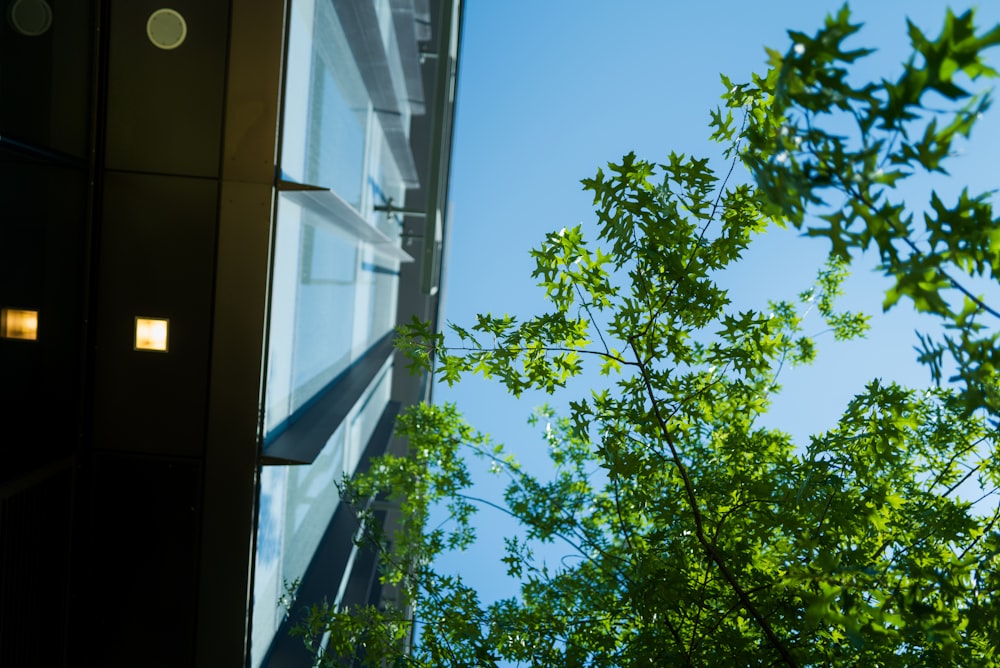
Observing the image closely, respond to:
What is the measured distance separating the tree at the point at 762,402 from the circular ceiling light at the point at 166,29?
2028 millimetres

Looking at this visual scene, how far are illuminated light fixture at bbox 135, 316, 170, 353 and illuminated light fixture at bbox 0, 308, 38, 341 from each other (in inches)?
19.9

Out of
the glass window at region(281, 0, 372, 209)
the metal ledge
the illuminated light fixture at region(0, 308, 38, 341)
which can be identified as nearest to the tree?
the metal ledge

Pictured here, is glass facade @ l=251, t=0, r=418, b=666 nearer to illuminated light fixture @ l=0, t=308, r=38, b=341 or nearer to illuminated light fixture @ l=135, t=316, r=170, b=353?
illuminated light fixture @ l=135, t=316, r=170, b=353

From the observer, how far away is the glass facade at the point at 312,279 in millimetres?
4340

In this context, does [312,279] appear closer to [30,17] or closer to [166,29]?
[166,29]

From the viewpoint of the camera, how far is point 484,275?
13258 millimetres

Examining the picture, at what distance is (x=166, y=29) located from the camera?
3.88m

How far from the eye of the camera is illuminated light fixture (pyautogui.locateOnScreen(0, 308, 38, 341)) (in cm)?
382

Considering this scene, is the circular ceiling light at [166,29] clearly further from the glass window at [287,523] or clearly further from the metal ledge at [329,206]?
the glass window at [287,523]

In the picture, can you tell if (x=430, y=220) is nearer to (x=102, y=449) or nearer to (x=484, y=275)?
(x=102, y=449)

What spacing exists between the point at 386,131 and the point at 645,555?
609 centimetres

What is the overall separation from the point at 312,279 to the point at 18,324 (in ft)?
6.38

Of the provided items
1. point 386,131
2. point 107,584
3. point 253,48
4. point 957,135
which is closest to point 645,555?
point 957,135

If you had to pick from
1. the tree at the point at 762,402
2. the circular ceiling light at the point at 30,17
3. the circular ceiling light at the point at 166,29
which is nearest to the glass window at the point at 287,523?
the tree at the point at 762,402
